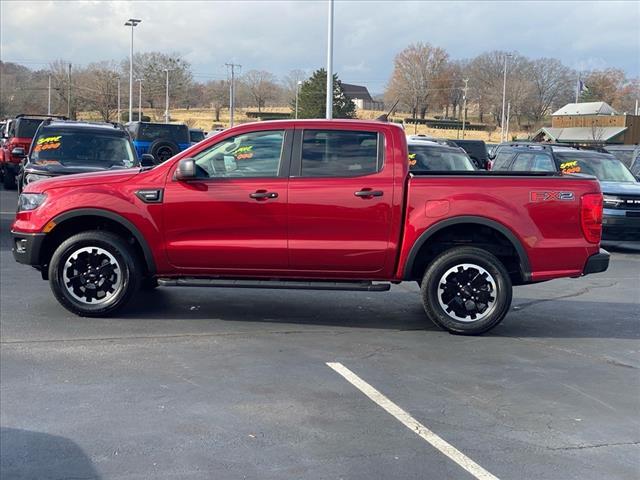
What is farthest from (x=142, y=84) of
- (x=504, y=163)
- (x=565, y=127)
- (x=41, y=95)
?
(x=504, y=163)

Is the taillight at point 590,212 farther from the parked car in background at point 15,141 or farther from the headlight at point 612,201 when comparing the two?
the parked car in background at point 15,141

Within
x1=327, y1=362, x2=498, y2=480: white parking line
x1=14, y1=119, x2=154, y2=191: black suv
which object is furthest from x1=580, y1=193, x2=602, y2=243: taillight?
x1=14, y1=119, x2=154, y2=191: black suv

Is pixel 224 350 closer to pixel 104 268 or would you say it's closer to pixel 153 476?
pixel 104 268

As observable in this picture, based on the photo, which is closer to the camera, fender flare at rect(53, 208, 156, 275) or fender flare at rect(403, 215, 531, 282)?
fender flare at rect(403, 215, 531, 282)

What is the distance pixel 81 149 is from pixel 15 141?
10.6m

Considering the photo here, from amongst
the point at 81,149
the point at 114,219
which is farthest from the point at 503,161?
the point at 114,219

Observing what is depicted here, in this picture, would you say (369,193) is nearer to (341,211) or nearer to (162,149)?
(341,211)

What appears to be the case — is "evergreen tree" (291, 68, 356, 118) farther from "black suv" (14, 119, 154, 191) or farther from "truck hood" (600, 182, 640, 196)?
"black suv" (14, 119, 154, 191)

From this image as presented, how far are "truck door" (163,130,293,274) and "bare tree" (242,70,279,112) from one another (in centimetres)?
5612

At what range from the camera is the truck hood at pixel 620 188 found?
46.0 ft

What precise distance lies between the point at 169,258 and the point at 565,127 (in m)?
58.9

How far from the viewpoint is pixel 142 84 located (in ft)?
250

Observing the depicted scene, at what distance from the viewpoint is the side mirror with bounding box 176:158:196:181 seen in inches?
286

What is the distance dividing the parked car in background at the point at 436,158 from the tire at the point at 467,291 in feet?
23.1
